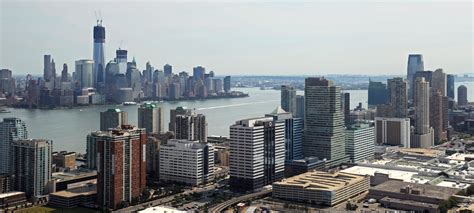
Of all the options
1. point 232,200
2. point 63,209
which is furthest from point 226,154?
point 63,209

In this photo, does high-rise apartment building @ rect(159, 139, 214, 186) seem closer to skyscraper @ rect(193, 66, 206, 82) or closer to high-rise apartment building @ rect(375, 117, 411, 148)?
high-rise apartment building @ rect(375, 117, 411, 148)

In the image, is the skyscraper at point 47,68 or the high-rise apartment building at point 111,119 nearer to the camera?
the high-rise apartment building at point 111,119

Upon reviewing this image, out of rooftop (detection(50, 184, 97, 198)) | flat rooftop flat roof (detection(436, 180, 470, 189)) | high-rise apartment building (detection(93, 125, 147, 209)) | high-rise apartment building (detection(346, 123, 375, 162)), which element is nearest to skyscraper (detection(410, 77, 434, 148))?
high-rise apartment building (detection(346, 123, 375, 162))

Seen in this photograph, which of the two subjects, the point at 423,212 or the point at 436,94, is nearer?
the point at 423,212

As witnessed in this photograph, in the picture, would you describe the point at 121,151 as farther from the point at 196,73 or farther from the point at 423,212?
the point at 196,73

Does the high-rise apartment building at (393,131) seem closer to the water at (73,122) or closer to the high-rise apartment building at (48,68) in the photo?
the water at (73,122)

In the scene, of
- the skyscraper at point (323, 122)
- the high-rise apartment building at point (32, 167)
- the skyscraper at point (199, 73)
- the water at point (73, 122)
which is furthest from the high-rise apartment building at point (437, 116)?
the skyscraper at point (199, 73)

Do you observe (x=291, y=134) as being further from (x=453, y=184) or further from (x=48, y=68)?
(x=48, y=68)
